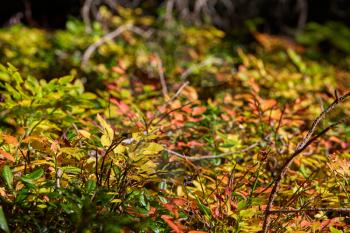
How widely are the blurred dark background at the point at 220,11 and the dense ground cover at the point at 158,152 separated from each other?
1.96 metres

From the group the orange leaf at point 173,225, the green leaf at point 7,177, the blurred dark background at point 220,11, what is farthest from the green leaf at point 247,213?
the blurred dark background at point 220,11

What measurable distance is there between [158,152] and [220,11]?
5753mm

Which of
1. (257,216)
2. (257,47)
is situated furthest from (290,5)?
(257,216)

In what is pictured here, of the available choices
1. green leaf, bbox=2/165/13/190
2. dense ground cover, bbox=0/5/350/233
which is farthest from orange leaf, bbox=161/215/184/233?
green leaf, bbox=2/165/13/190

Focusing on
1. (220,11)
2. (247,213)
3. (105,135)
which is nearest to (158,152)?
(105,135)

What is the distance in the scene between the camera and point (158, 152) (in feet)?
5.35

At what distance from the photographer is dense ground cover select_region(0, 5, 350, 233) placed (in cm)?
108

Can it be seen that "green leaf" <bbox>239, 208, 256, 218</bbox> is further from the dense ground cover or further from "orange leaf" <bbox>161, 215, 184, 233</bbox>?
"orange leaf" <bbox>161, 215, 184, 233</bbox>

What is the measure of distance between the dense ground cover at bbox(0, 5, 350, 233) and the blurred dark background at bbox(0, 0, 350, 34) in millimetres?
1960

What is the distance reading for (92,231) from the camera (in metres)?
1.05

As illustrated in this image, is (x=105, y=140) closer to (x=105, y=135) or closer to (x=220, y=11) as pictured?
(x=105, y=135)

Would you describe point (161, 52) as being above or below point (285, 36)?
above

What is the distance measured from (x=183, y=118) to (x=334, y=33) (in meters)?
5.80

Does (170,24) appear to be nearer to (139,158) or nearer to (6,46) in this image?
(6,46)
